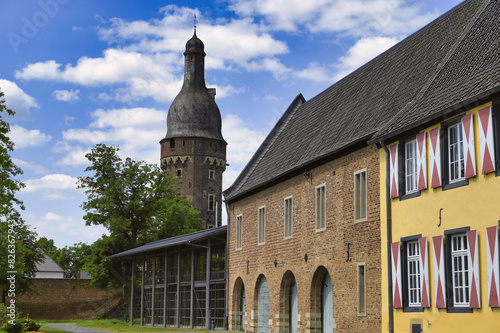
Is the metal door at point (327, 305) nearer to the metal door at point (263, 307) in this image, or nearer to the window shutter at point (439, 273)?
the metal door at point (263, 307)

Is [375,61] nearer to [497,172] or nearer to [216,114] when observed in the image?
[497,172]

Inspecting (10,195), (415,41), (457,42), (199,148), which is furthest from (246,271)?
(199,148)

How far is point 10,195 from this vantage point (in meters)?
24.6

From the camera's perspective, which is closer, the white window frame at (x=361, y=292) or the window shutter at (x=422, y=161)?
the window shutter at (x=422, y=161)

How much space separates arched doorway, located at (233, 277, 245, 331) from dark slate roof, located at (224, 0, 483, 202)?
13.2ft

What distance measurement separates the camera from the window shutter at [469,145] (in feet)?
47.7

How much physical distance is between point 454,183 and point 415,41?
940 centimetres

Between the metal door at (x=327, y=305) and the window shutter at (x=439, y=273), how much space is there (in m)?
7.23

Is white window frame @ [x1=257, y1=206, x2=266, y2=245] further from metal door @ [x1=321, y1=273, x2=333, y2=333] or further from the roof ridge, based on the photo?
metal door @ [x1=321, y1=273, x2=333, y2=333]

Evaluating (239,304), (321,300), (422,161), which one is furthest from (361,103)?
(239,304)

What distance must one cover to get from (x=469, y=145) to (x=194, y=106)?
220 feet

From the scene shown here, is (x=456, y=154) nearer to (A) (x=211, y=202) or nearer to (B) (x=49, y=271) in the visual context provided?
(B) (x=49, y=271)

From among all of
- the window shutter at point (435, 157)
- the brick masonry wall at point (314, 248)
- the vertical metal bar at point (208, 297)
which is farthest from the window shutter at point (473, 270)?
the vertical metal bar at point (208, 297)

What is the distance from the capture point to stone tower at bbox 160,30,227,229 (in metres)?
81.1
